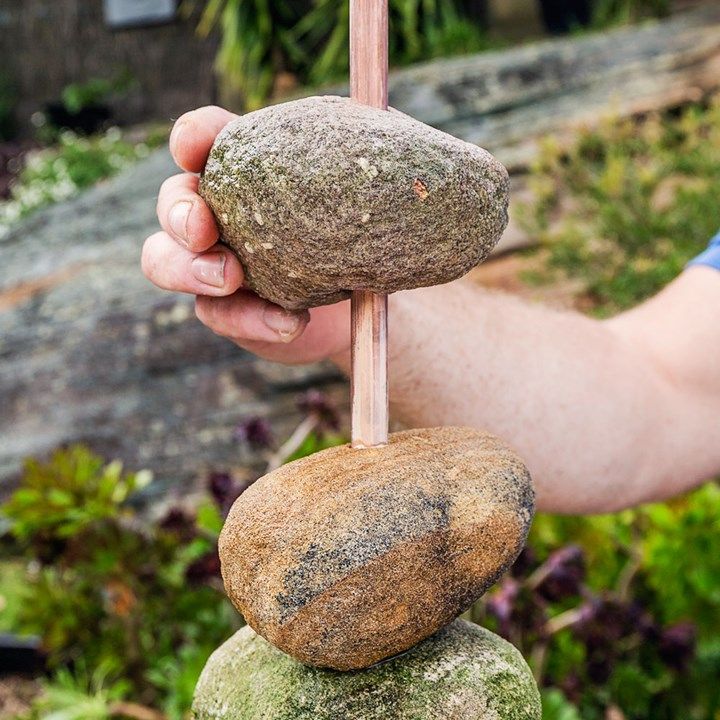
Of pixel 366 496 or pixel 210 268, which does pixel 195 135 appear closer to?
pixel 210 268

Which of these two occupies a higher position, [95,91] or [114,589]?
[114,589]

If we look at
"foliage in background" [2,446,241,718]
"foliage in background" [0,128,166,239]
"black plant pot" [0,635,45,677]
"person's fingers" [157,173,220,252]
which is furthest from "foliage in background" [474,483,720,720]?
"foliage in background" [0,128,166,239]

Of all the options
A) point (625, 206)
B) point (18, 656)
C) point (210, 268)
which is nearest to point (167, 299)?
point (18, 656)

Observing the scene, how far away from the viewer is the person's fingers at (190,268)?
3.71 ft

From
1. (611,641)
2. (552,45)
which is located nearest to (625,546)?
(611,641)

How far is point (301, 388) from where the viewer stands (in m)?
5.12

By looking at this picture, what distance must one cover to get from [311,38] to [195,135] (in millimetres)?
10054

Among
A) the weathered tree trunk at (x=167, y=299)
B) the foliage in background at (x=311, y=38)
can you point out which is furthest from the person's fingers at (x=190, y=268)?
the foliage in background at (x=311, y=38)

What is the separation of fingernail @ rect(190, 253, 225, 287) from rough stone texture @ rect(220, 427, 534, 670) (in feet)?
0.86

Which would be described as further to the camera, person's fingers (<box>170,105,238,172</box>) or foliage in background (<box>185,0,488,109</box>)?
foliage in background (<box>185,0,488,109</box>)

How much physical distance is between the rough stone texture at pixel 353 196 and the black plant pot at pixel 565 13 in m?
10.1

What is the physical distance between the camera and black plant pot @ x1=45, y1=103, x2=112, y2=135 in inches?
544

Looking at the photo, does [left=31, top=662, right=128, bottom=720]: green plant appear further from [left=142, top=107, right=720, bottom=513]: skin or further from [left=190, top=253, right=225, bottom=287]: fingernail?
[left=190, top=253, right=225, bottom=287]: fingernail

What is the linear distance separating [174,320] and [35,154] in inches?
353
